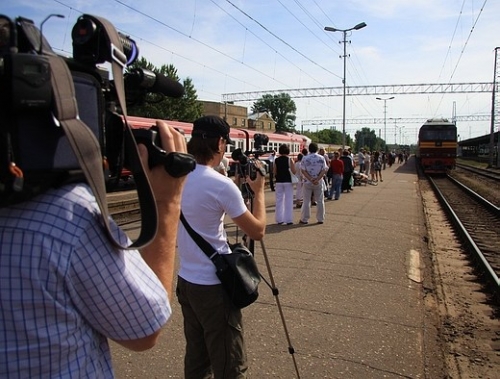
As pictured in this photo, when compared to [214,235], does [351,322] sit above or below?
below

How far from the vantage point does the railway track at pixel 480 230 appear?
695 cm

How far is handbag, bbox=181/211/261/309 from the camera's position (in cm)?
246

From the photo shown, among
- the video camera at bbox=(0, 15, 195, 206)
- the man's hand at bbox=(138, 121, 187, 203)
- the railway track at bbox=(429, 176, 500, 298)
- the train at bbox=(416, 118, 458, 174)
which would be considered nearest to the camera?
the video camera at bbox=(0, 15, 195, 206)

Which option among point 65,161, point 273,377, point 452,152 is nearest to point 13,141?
point 65,161

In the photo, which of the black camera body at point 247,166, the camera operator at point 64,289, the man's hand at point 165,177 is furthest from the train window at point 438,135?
the camera operator at point 64,289

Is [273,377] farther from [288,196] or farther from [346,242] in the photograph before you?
[288,196]

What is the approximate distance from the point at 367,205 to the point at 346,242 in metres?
5.78

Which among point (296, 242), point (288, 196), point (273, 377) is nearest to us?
point (273, 377)

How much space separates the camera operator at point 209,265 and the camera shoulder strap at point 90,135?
1.30m

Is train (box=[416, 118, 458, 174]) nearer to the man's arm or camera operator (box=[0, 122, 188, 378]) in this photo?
the man's arm

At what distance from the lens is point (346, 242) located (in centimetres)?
798

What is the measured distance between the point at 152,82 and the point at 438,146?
3304 cm


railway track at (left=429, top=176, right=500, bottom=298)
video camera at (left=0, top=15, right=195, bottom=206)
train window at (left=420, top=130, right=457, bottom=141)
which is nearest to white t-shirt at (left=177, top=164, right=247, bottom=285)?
video camera at (left=0, top=15, right=195, bottom=206)

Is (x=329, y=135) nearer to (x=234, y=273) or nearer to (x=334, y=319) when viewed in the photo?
(x=334, y=319)
